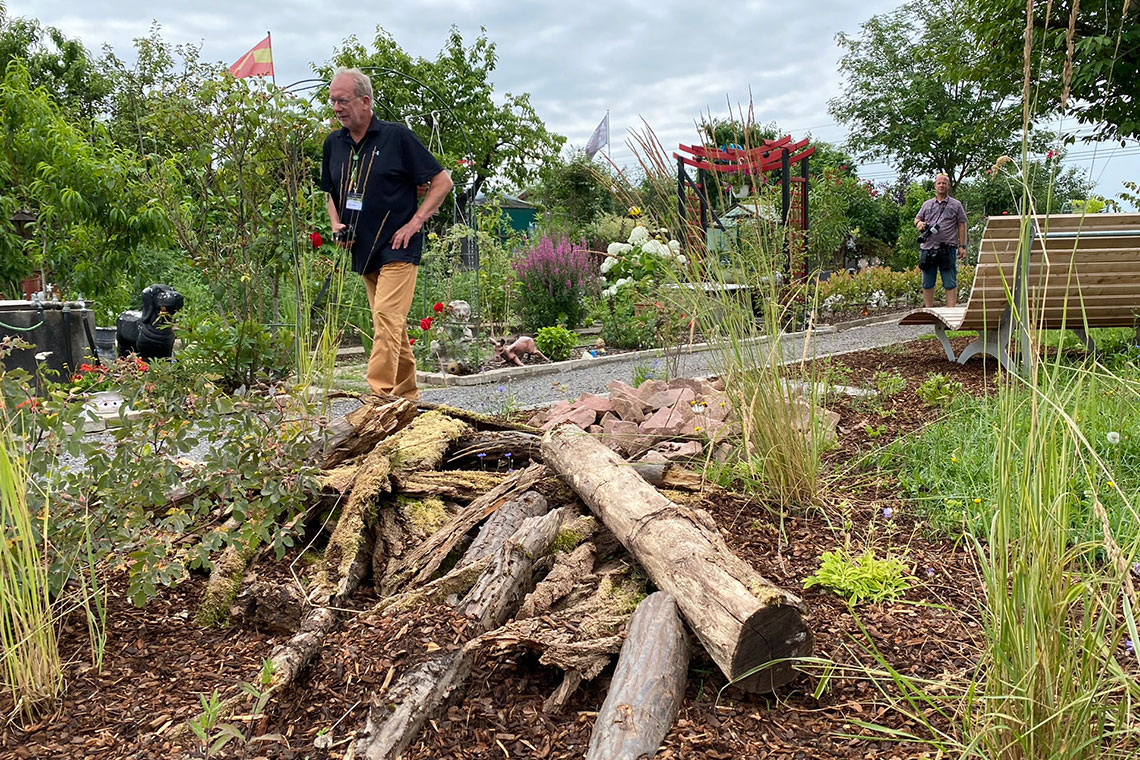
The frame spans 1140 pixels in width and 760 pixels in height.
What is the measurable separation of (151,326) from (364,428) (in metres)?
3.90

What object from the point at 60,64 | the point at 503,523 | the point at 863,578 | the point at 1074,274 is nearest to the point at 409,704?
the point at 503,523

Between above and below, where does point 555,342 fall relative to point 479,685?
above

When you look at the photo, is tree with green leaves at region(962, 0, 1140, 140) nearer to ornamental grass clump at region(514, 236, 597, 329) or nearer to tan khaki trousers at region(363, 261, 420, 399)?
ornamental grass clump at region(514, 236, 597, 329)

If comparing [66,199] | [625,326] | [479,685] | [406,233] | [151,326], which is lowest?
[479,685]

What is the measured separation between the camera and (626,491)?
2.35 m

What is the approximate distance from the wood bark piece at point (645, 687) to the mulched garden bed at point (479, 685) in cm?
5

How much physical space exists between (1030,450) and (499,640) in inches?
44.3

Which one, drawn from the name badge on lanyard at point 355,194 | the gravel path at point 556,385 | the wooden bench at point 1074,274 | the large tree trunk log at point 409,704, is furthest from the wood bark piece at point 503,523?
the wooden bench at point 1074,274

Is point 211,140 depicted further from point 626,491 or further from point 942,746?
point 942,746

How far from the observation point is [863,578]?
84.9 inches

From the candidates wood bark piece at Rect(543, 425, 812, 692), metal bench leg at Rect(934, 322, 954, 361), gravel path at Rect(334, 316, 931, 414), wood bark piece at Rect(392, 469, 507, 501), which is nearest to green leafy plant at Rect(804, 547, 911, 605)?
wood bark piece at Rect(543, 425, 812, 692)

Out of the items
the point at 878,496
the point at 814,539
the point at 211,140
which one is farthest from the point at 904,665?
the point at 211,140

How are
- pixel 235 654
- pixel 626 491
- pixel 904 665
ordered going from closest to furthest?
pixel 904 665 < pixel 235 654 < pixel 626 491

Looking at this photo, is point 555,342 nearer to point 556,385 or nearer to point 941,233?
point 556,385
